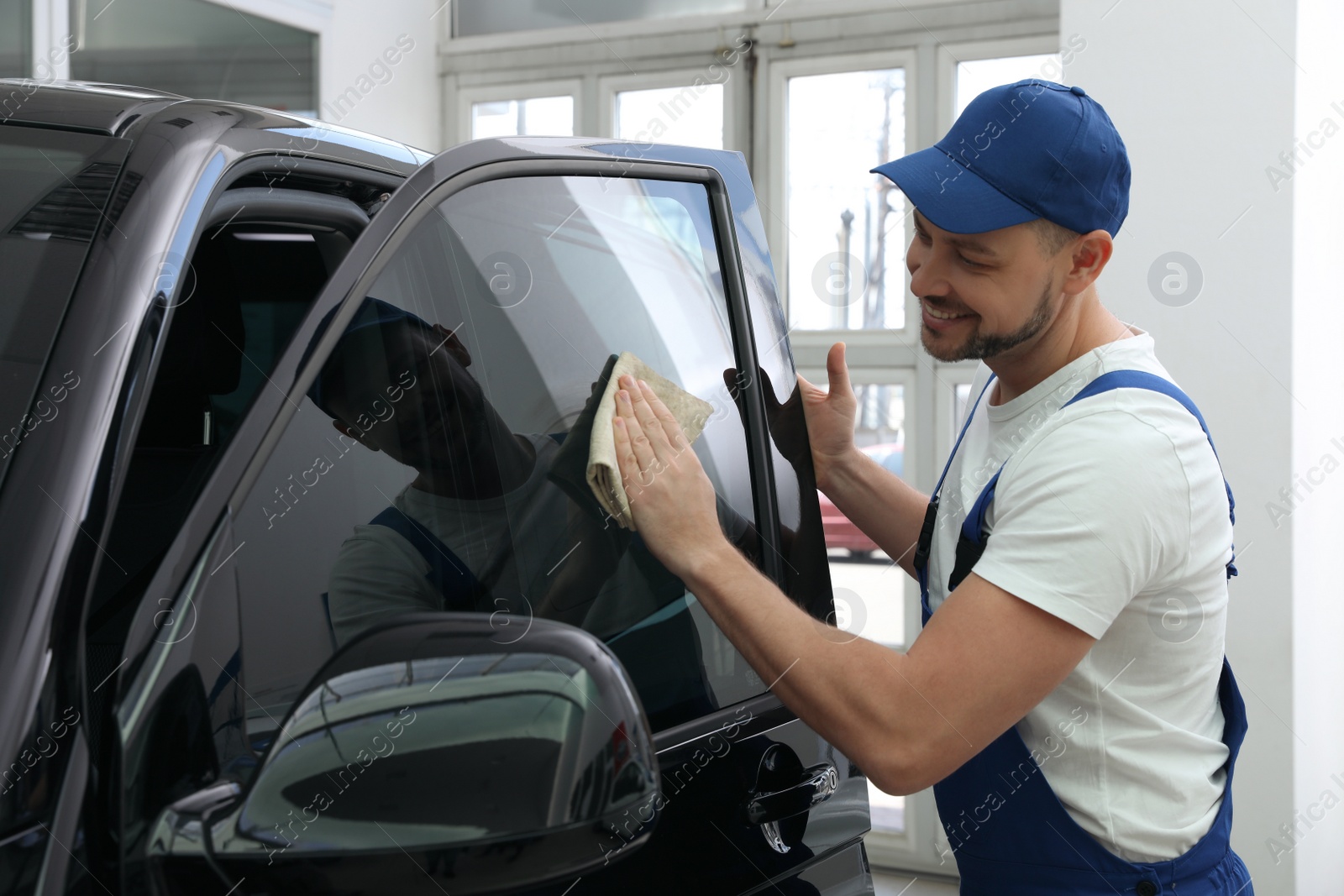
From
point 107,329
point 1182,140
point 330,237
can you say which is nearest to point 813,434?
point 330,237

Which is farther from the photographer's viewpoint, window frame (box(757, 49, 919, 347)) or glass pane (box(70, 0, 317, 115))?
window frame (box(757, 49, 919, 347))

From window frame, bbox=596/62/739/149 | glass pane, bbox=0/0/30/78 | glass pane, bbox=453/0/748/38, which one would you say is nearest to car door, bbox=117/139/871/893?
glass pane, bbox=0/0/30/78

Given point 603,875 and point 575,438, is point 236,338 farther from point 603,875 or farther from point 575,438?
point 603,875

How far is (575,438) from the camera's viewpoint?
1.16 metres

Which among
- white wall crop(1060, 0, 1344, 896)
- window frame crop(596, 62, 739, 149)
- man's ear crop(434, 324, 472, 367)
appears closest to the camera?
man's ear crop(434, 324, 472, 367)

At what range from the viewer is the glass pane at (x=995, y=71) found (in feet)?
13.8

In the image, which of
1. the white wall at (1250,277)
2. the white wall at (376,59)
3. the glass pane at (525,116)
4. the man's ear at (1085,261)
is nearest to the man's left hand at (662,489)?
the man's ear at (1085,261)

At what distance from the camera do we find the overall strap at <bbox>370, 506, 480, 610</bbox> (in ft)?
3.19

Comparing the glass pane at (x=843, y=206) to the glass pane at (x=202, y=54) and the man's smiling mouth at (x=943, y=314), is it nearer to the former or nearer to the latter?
the glass pane at (x=202, y=54)

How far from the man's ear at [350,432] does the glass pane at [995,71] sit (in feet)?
12.3

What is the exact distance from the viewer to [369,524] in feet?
3.15

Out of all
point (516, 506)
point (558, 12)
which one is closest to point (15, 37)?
point (558, 12)

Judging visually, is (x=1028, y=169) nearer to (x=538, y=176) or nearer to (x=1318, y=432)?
(x=538, y=176)

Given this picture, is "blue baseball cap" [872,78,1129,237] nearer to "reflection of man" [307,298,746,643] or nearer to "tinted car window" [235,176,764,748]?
"tinted car window" [235,176,764,748]
